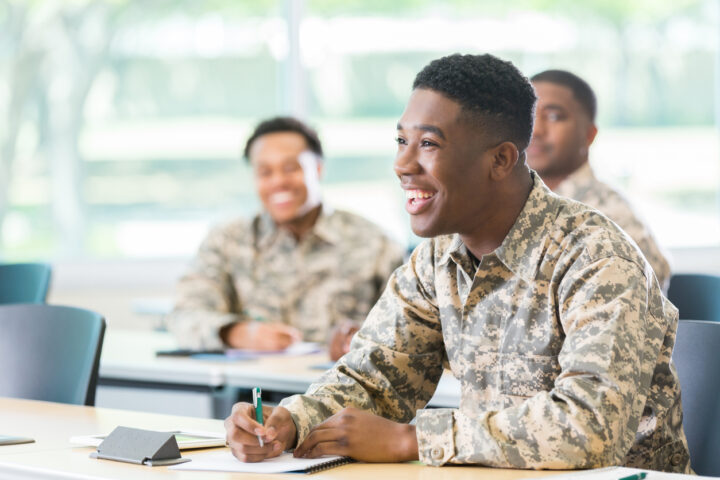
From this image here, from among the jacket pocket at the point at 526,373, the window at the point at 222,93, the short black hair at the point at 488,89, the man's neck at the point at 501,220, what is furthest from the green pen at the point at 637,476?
the window at the point at 222,93

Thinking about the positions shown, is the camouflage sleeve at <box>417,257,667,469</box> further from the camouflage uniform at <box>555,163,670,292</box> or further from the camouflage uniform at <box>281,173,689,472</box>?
the camouflage uniform at <box>555,163,670,292</box>

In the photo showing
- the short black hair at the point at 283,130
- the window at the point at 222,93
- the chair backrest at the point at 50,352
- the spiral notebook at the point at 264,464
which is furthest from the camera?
the window at the point at 222,93

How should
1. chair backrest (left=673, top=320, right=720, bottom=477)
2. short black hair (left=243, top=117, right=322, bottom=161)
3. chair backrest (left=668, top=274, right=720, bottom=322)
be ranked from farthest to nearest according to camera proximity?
short black hair (left=243, top=117, right=322, bottom=161) < chair backrest (left=668, top=274, right=720, bottom=322) < chair backrest (left=673, top=320, right=720, bottom=477)

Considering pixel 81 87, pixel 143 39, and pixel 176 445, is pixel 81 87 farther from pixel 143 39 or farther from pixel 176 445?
pixel 176 445

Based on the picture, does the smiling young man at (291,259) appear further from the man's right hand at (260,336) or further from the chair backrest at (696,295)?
the chair backrest at (696,295)

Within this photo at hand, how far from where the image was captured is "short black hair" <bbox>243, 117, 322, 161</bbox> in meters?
3.78

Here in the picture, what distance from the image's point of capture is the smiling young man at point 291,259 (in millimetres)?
3703

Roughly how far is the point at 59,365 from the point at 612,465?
1470 mm

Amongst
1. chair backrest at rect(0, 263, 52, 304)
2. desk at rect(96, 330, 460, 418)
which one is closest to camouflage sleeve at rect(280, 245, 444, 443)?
desk at rect(96, 330, 460, 418)

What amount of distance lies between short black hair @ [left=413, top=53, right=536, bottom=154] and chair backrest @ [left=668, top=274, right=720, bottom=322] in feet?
4.43

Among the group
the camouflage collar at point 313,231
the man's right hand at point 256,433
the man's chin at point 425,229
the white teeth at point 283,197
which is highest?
the white teeth at point 283,197

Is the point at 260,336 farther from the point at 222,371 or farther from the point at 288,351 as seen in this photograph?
the point at 222,371

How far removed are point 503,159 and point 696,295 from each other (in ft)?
4.79

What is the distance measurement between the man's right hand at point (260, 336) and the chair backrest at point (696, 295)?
119 cm
